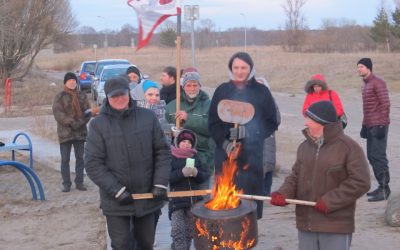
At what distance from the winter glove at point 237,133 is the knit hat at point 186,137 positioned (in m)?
0.61

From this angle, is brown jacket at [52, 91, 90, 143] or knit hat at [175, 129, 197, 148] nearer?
knit hat at [175, 129, 197, 148]

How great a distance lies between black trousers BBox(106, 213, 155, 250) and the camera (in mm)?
4906

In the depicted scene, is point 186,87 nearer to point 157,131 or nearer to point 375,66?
point 157,131

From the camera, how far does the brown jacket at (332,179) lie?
13.5 feet

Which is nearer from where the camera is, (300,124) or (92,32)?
(300,124)

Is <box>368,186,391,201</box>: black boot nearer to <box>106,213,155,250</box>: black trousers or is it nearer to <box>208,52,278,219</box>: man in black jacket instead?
<box>208,52,278,219</box>: man in black jacket

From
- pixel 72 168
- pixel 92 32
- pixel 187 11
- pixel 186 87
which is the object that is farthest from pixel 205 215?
pixel 92 32

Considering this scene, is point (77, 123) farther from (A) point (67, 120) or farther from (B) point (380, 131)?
(B) point (380, 131)

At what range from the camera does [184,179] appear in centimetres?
571

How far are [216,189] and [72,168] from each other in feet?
23.0

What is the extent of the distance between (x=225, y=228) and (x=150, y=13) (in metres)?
2.60

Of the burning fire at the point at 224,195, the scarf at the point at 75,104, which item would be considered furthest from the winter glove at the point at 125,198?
the scarf at the point at 75,104

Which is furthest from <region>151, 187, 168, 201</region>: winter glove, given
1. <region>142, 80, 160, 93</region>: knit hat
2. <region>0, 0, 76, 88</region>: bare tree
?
<region>0, 0, 76, 88</region>: bare tree

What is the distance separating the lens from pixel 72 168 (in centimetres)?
1114
